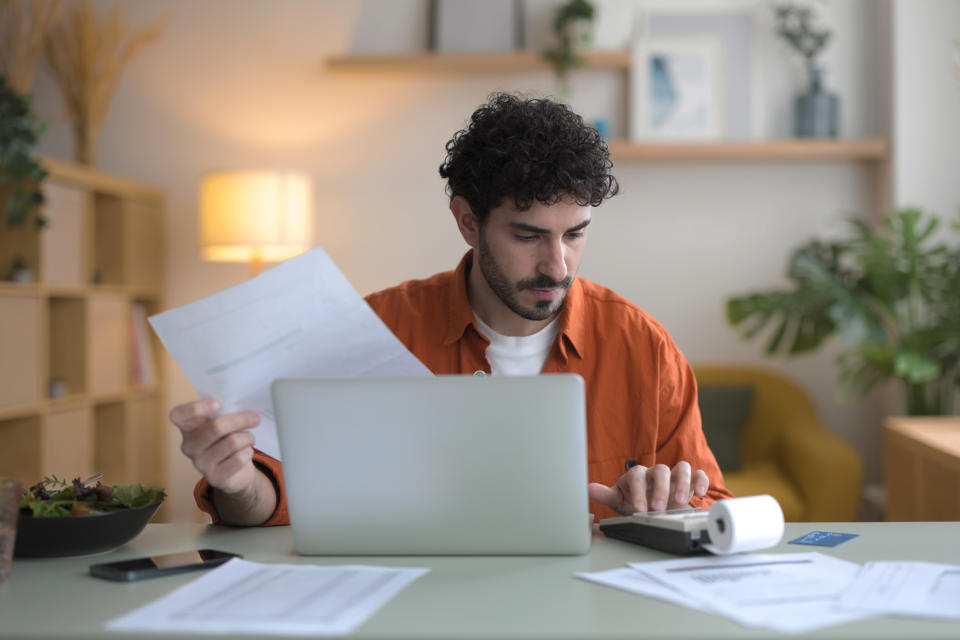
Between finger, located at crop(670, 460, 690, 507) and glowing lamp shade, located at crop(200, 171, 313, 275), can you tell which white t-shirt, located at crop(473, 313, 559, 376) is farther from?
glowing lamp shade, located at crop(200, 171, 313, 275)

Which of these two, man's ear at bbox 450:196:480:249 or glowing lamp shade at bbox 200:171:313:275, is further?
glowing lamp shade at bbox 200:171:313:275

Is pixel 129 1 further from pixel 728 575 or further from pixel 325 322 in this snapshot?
pixel 728 575

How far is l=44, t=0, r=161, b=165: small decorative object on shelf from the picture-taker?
3.55 meters

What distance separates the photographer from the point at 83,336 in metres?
Result: 3.25

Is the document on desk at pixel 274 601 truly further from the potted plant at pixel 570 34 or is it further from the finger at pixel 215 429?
the potted plant at pixel 570 34

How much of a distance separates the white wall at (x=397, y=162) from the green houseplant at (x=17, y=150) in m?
1.03

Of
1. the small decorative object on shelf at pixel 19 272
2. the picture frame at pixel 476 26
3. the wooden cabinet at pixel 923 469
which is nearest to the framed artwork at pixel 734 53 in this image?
the picture frame at pixel 476 26

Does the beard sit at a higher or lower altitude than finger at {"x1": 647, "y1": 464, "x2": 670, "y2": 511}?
higher

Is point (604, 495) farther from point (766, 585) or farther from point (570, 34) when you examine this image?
point (570, 34)

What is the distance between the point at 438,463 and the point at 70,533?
18.1 inches

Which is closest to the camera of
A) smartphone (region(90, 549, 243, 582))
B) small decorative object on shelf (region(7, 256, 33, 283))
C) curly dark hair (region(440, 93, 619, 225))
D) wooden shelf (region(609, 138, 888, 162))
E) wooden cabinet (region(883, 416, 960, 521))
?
smartphone (region(90, 549, 243, 582))

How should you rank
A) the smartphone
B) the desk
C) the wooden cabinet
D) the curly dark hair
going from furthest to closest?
the wooden cabinet
the curly dark hair
the smartphone
the desk

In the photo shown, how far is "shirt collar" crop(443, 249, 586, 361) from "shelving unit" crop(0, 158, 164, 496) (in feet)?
6.09

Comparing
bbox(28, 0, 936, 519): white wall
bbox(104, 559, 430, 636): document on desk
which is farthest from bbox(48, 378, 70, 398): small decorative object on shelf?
bbox(104, 559, 430, 636): document on desk
